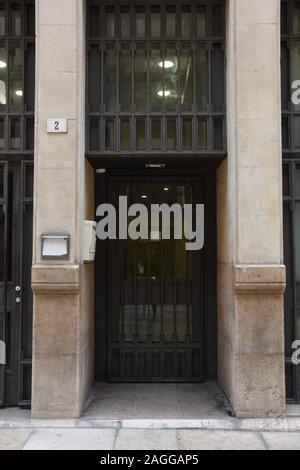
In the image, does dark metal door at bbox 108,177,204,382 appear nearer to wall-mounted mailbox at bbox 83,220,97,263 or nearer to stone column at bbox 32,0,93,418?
wall-mounted mailbox at bbox 83,220,97,263

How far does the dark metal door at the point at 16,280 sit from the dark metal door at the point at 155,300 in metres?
1.56

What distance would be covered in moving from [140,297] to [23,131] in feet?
10.4

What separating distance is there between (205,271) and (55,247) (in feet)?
8.95

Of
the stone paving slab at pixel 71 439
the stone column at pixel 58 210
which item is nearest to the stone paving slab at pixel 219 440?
the stone paving slab at pixel 71 439

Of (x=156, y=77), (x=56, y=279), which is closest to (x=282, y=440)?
(x=56, y=279)

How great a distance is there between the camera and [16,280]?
647cm

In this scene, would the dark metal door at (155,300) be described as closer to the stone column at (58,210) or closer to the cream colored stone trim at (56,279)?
the stone column at (58,210)

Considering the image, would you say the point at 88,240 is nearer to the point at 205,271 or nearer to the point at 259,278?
the point at 205,271

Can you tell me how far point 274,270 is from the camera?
19.7 ft

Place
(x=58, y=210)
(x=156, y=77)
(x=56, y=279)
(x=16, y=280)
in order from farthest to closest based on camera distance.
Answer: (x=156, y=77) < (x=16, y=280) < (x=58, y=210) < (x=56, y=279)

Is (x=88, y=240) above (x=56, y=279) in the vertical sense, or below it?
above

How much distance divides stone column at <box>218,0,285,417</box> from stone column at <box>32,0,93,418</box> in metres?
2.05

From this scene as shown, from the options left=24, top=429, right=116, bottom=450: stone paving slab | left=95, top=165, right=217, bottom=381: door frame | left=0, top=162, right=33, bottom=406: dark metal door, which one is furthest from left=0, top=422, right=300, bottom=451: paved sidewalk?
left=95, top=165, right=217, bottom=381: door frame

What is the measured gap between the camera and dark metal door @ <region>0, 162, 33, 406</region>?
642cm
